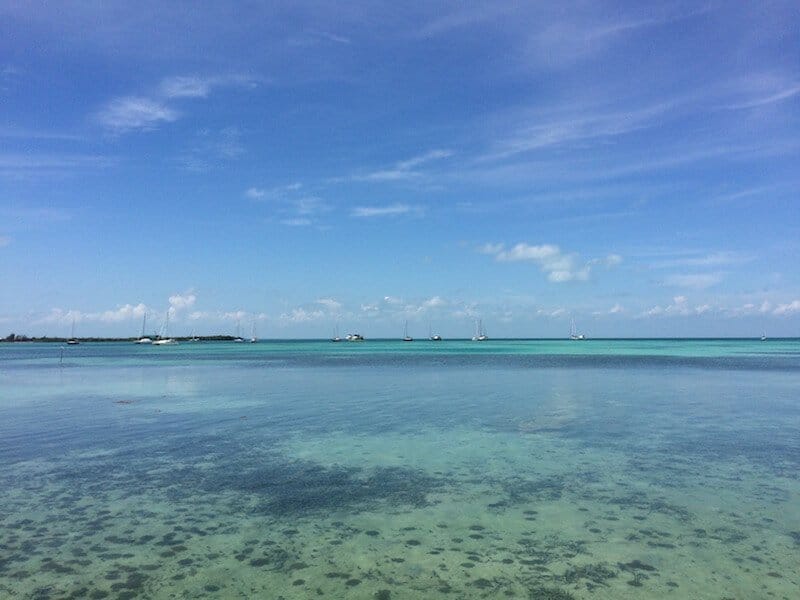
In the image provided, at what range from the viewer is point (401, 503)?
14273mm

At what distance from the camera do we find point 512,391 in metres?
40.6

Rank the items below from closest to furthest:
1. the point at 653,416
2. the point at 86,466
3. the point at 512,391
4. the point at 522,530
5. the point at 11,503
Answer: the point at 522,530 → the point at 11,503 → the point at 86,466 → the point at 653,416 → the point at 512,391

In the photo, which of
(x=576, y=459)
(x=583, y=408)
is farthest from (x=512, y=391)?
(x=576, y=459)

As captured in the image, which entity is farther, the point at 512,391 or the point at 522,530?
the point at 512,391

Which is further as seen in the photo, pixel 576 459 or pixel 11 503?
pixel 576 459

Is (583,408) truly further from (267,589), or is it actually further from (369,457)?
(267,589)

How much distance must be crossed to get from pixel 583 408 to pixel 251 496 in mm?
21985

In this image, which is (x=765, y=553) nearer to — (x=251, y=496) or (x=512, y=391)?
(x=251, y=496)

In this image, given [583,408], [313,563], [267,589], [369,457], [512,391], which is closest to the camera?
[267,589]

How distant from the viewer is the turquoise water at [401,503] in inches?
395

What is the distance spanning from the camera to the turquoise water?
10.0 meters

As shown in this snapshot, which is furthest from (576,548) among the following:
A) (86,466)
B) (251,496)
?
Result: (86,466)

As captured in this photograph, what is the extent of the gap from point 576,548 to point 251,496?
8.26m

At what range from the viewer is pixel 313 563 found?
1069 centimetres
